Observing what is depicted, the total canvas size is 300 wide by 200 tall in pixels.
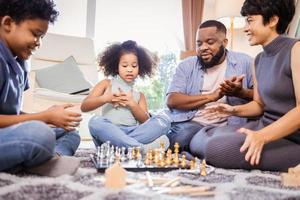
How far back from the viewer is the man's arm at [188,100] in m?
1.72

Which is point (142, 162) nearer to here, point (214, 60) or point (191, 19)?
point (214, 60)

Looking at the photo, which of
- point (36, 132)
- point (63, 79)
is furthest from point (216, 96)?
point (63, 79)

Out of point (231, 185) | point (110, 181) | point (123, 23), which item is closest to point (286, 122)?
point (231, 185)

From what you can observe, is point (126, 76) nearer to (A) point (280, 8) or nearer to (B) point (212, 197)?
(A) point (280, 8)

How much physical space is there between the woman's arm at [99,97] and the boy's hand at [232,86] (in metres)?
0.56

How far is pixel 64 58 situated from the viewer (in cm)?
312

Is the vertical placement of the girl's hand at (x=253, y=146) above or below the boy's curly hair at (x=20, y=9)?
below

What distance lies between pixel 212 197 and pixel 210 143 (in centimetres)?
49

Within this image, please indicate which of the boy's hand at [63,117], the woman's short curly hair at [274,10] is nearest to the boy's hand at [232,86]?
the woman's short curly hair at [274,10]

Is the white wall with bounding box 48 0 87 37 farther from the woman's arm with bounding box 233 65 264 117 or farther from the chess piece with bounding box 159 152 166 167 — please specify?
the chess piece with bounding box 159 152 166 167

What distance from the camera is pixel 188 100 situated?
1.78m

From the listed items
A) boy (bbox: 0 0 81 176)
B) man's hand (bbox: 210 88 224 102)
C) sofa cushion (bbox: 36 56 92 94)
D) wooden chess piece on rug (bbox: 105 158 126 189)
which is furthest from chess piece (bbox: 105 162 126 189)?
sofa cushion (bbox: 36 56 92 94)

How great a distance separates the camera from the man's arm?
5.66 feet

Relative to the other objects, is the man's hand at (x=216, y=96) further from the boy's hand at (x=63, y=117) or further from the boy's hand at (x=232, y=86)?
the boy's hand at (x=63, y=117)
